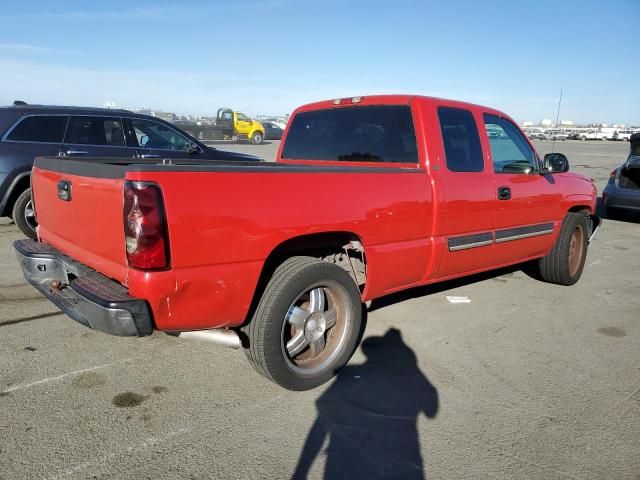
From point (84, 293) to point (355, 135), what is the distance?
8.43ft

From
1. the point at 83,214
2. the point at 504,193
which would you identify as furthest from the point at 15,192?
the point at 504,193

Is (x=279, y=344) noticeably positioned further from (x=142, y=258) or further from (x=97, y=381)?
(x=97, y=381)

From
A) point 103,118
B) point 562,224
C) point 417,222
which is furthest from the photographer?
point 103,118

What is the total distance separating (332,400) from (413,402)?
494 millimetres

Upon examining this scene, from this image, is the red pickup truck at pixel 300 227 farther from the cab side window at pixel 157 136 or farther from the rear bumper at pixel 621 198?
the rear bumper at pixel 621 198

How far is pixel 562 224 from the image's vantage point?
17.1 ft

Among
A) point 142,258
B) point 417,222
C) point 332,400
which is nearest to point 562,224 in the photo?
point 417,222

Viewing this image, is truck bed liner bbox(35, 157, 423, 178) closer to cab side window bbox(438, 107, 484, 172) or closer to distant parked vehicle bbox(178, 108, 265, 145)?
cab side window bbox(438, 107, 484, 172)

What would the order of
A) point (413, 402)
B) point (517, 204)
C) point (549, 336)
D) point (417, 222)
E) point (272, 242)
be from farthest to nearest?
point (517, 204) < point (549, 336) < point (417, 222) < point (413, 402) < point (272, 242)

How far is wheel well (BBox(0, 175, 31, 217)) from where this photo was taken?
6340 mm

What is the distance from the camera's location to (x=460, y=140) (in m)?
4.09

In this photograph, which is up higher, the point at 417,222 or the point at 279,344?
the point at 417,222

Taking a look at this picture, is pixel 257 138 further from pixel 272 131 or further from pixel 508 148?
pixel 508 148

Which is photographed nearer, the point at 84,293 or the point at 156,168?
the point at 156,168
